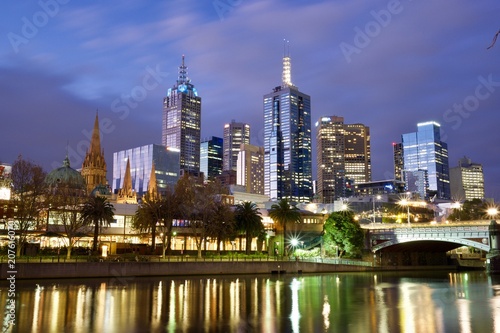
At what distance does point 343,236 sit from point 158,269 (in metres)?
45.2

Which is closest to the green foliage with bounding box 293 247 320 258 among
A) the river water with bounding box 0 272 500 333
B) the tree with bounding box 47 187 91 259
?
the tree with bounding box 47 187 91 259

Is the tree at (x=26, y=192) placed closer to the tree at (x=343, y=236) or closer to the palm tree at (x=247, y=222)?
the palm tree at (x=247, y=222)

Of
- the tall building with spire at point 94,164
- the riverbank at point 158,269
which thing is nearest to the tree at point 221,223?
the riverbank at point 158,269

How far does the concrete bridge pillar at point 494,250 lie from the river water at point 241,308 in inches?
1479

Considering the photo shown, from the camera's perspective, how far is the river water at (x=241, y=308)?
31406 millimetres

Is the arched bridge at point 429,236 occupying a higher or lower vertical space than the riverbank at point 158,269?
higher

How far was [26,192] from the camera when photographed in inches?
2992

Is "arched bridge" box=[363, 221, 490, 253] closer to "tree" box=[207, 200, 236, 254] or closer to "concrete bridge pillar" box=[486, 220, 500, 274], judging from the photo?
"concrete bridge pillar" box=[486, 220, 500, 274]

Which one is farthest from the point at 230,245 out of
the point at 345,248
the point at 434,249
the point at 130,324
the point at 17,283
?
the point at 130,324

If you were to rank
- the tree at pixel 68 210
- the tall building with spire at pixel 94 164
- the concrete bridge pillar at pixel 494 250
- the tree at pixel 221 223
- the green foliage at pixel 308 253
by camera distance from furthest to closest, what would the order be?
the tall building with spire at pixel 94 164 < the green foliage at pixel 308 253 < the concrete bridge pillar at pixel 494 250 < the tree at pixel 221 223 < the tree at pixel 68 210

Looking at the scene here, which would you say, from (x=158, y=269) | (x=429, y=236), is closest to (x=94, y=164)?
(x=158, y=269)

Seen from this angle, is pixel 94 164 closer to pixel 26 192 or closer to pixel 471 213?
pixel 26 192

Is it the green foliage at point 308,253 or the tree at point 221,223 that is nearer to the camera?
the tree at point 221,223

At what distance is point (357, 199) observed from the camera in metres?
196
